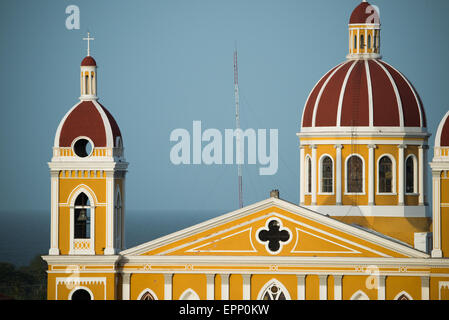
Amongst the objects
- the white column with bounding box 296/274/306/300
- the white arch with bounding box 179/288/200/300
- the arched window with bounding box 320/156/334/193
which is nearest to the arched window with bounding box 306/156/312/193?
the arched window with bounding box 320/156/334/193

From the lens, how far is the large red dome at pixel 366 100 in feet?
228

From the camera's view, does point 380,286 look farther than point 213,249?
No

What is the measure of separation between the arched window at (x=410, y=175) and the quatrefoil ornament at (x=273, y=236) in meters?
10.6

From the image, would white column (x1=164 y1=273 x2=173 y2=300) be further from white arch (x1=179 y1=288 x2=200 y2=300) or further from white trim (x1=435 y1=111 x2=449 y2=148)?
white trim (x1=435 y1=111 x2=449 y2=148)

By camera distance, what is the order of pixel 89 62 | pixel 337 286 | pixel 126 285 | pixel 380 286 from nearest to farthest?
pixel 380 286, pixel 337 286, pixel 126 285, pixel 89 62

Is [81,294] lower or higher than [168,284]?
lower

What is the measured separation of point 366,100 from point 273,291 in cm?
1309

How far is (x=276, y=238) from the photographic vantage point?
60.7m

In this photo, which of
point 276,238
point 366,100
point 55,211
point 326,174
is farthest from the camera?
point 326,174

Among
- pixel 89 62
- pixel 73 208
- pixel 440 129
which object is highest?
pixel 89 62

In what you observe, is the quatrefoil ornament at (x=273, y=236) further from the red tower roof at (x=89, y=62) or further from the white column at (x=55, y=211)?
the red tower roof at (x=89, y=62)

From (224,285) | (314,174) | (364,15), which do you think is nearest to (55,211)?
(224,285)

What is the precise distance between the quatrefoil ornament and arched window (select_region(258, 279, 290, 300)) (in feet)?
4.22

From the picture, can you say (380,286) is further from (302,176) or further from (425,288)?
(302,176)
